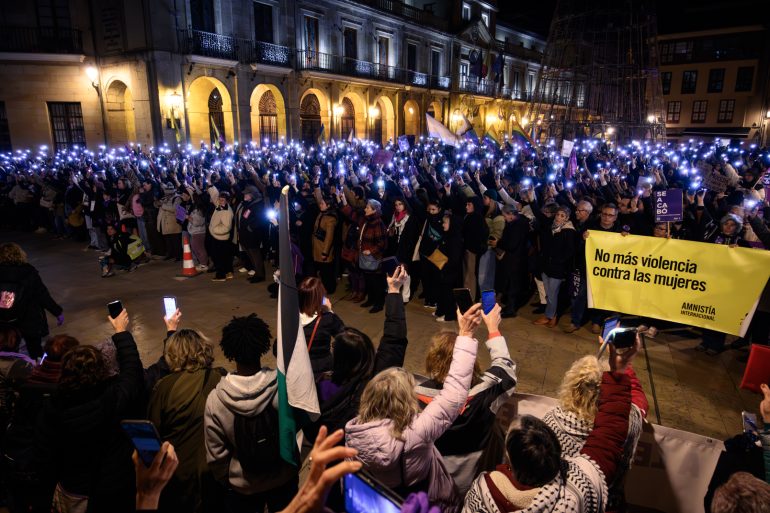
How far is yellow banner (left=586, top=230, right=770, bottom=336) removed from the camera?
15.9 feet

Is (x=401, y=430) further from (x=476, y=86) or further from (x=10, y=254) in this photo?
(x=476, y=86)

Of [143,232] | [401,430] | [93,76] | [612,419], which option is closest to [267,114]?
[93,76]

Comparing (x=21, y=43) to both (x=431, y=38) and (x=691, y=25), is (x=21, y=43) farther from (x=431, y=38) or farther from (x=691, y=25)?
(x=691, y=25)

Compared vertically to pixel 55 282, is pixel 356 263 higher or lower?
higher

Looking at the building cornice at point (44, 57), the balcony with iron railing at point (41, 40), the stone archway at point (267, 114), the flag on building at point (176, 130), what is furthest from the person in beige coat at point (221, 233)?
the balcony with iron railing at point (41, 40)

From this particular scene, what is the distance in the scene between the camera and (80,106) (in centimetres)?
2200

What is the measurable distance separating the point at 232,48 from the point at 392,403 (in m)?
24.2

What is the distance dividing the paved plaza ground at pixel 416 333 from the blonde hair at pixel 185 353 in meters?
2.74

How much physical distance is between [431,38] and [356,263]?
113 feet

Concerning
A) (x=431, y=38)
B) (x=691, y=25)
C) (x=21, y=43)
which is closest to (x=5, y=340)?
(x=21, y=43)

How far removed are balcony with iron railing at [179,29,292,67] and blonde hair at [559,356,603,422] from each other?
894 inches

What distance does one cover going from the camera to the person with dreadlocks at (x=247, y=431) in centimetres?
244

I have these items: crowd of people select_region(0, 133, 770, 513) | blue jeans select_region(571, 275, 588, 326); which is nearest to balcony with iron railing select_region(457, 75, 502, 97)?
blue jeans select_region(571, 275, 588, 326)

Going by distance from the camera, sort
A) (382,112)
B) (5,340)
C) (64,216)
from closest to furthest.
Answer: (5,340)
(64,216)
(382,112)
